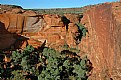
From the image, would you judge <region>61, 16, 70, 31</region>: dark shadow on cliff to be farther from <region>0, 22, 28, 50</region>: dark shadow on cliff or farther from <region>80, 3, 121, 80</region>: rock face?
<region>80, 3, 121, 80</region>: rock face

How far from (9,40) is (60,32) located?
21.2 ft

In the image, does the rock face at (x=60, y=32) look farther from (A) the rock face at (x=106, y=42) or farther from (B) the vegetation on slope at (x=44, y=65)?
(B) the vegetation on slope at (x=44, y=65)

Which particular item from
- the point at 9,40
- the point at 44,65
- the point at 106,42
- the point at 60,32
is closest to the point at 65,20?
the point at 60,32

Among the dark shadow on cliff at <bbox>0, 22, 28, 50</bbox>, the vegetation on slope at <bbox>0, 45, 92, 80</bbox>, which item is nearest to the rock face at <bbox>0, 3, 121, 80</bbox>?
the dark shadow on cliff at <bbox>0, 22, 28, 50</bbox>

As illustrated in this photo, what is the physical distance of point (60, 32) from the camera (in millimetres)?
34094

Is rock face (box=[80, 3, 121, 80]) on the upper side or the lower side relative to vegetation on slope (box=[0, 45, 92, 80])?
upper

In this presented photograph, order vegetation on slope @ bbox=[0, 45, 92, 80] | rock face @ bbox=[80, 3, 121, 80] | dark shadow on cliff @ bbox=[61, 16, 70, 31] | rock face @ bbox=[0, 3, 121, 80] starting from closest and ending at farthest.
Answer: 1. rock face @ bbox=[80, 3, 121, 80]
2. rock face @ bbox=[0, 3, 121, 80]
3. vegetation on slope @ bbox=[0, 45, 92, 80]
4. dark shadow on cliff @ bbox=[61, 16, 70, 31]

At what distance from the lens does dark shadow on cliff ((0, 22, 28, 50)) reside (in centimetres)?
3228

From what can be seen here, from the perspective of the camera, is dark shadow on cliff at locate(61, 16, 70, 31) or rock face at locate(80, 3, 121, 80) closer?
rock face at locate(80, 3, 121, 80)

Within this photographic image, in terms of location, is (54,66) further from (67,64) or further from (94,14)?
(94,14)

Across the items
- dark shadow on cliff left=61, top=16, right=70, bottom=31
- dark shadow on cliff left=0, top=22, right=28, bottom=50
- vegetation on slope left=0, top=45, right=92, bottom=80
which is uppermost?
dark shadow on cliff left=61, top=16, right=70, bottom=31

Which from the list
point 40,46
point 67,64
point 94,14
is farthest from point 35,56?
point 94,14

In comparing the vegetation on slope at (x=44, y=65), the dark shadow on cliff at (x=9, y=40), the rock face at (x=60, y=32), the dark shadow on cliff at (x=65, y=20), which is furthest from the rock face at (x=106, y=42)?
the dark shadow on cliff at (x=9, y=40)

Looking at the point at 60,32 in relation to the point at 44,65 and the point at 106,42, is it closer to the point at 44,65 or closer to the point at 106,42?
the point at 44,65
